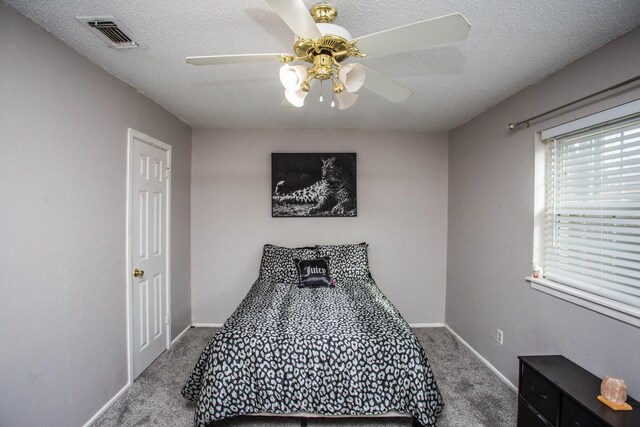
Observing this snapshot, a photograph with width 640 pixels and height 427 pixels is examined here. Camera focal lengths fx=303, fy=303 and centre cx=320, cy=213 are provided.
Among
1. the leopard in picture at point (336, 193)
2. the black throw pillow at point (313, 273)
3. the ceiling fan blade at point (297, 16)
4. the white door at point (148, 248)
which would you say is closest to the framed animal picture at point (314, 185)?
the leopard in picture at point (336, 193)

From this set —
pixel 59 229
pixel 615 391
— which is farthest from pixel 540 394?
pixel 59 229

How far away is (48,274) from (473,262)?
10.8ft

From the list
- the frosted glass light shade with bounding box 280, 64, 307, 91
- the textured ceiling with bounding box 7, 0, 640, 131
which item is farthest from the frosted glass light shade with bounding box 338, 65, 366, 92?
the textured ceiling with bounding box 7, 0, 640, 131

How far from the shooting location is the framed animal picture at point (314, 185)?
3.51 metres

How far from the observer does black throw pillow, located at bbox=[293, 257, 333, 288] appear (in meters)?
2.96

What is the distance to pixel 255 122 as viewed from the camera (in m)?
3.28

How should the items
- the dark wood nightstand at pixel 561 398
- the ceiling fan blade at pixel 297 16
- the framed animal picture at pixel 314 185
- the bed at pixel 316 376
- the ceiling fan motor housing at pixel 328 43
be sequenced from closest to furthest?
the ceiling fan blade at pixel 297 16 → the ceiling fan motor housing at pixel 328 43 → the dark wood nightstand at pixel 561 398 → the bed at pixel 316 376 → the framed animal picture at pixel 314 185

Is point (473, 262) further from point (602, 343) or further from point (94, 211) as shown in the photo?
point (94, 211)

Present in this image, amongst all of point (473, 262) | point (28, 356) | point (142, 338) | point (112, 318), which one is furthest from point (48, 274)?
point (473, 262)

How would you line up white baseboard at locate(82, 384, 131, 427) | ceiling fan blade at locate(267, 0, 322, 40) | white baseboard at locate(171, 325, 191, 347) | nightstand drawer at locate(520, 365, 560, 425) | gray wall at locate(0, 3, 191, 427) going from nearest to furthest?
ceiling fan blade at locate(267, 0, 322, 40), gray wall at locate(0, 3, 191, 427), nightstand drawer at locate(520, 365, 560, 425), white baseboard at locate(82, 384, 131, 427), white baseboard at locate(171, 325, 191, 347)

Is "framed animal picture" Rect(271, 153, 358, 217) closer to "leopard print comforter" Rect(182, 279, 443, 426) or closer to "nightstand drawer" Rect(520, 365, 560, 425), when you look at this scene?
"leopard print comforter" Rect(182, 279, 443, 426)

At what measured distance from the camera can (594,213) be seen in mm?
1809

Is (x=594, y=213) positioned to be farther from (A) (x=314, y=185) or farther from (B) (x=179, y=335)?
(B) (x=179, y=335)

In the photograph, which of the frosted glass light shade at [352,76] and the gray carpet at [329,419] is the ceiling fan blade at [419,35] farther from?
the gray carpet at [329,419]
